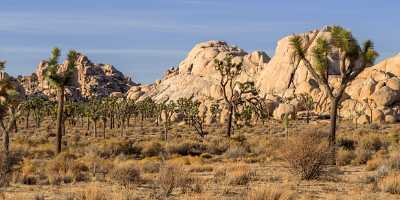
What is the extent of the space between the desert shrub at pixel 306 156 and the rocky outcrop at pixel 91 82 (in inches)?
A: 5734

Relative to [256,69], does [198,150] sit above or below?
below

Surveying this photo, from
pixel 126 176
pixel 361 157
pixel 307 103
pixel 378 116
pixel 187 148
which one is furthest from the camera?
pixel 307 103

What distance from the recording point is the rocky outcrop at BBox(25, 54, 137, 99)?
166575mm

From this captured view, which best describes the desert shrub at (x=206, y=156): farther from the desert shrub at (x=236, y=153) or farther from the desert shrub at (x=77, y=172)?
the desert shrub at (x=77, y=172)

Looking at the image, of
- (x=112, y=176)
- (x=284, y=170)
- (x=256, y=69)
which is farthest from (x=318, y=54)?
(x=256, y=69)

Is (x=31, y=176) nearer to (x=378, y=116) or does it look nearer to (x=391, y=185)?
(x=391, y=185)

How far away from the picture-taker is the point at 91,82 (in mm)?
172625

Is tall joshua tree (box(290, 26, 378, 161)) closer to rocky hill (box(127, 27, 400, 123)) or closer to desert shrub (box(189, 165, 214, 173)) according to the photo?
desert shrub (box(189, 165, 214, 173))

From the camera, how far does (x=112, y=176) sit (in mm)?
15516

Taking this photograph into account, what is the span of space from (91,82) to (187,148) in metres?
147

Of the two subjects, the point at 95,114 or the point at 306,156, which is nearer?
the point at 306,156

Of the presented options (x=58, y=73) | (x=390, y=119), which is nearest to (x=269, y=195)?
(x=58, y=73)

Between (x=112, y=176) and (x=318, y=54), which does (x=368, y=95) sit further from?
(x=112, y=176)

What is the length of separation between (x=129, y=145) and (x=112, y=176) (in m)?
13.4
